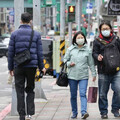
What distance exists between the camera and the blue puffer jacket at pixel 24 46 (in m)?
8.41

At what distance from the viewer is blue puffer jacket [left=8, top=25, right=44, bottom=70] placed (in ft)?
27.6

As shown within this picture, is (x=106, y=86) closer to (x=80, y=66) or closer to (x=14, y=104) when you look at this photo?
(x=80, y=66)

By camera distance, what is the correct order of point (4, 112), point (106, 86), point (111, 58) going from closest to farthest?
1. point (111, 58)
2. point (106, 86)
3. point (4, 112)

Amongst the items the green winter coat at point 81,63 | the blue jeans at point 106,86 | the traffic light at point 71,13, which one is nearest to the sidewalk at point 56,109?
the blue jeans at point 106,86

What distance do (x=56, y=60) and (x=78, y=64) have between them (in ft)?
31.8

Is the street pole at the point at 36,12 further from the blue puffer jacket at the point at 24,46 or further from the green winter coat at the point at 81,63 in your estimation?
the blue puffer jacket at the point at 24,46

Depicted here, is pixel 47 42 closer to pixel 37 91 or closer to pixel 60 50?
pixel 60 50

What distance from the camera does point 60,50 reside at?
58.2 feet

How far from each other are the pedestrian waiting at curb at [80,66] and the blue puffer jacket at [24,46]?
0.90 m

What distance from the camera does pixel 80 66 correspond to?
9.16 meters

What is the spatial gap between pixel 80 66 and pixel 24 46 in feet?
4.22

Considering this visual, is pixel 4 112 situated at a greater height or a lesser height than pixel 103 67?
lesser

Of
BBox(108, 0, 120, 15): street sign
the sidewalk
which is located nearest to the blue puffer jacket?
the sidewalk

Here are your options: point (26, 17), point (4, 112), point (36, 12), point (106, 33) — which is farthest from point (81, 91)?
point (36, 12)
